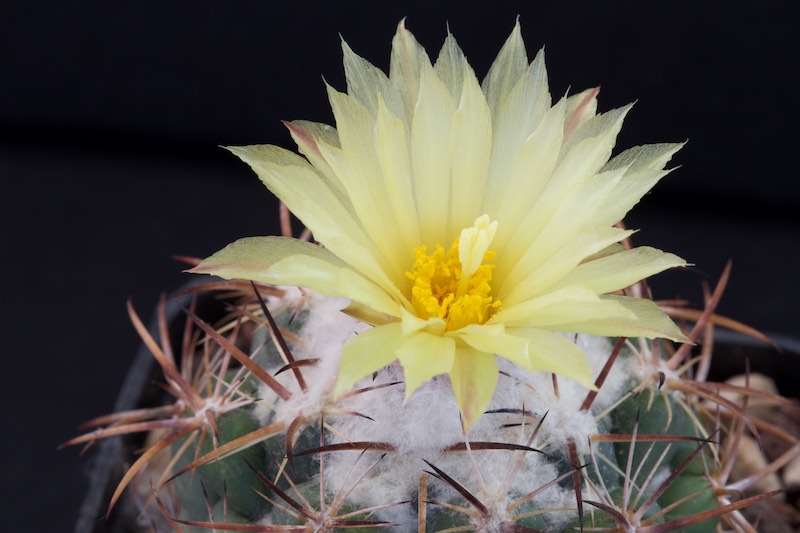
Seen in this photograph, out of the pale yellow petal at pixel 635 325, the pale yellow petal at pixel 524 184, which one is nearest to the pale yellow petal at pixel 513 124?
the pale yellow petal at pixel 524 184

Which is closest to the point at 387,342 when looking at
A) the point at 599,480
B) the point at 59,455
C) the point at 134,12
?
the point at 599,480

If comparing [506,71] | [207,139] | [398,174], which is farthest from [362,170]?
[207,139]

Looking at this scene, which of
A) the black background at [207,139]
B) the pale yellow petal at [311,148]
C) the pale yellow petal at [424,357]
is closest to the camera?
the pale yellow petal at [424,357]

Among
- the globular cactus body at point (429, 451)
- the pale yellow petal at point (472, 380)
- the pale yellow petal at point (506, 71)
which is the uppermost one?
the pale yellow petal at point (506, 71)

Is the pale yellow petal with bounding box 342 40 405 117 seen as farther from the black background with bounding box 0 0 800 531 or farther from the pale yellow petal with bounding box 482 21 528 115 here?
the black background with bounding box 0 0 800 531

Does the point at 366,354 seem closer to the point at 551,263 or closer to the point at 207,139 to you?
the point at 551,263

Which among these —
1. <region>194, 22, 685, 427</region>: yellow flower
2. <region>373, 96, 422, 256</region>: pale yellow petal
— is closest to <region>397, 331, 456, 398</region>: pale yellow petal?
<region>194, 22, 685, 427</region>: yellow flower

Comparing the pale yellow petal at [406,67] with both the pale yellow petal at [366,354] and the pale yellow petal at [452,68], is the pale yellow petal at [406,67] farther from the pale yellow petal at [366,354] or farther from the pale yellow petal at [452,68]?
the pale yellow petal at [366,354]
